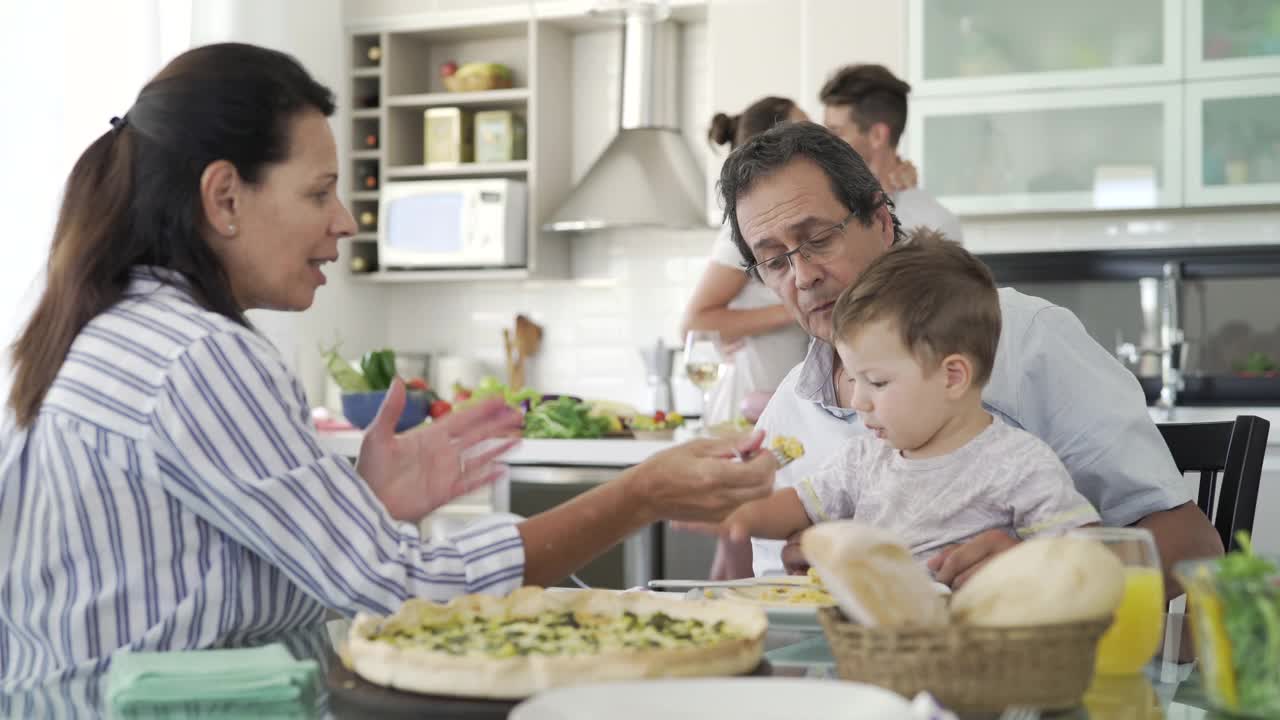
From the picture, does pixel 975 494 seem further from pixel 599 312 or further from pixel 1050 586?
pixel 599 312

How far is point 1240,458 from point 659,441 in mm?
2209

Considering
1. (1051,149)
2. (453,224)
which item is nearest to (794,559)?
(1051,149)

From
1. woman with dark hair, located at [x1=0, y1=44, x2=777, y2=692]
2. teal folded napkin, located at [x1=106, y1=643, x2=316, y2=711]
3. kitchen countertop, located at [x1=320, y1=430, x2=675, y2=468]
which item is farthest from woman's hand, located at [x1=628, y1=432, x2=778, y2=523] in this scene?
A: kitchen countertop, located at [x1=320, y1=430, x2=675, y2=468]

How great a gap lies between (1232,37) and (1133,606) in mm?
3814

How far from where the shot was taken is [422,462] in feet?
5.37

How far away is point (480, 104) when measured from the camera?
575cm

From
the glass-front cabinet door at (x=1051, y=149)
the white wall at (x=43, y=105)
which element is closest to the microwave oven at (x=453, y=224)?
the white wall at (x=43, y=105)

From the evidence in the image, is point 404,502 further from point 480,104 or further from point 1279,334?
point 480,104

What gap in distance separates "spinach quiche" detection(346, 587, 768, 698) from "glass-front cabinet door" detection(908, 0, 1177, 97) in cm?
368

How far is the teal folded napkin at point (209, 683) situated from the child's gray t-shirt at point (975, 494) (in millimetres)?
823

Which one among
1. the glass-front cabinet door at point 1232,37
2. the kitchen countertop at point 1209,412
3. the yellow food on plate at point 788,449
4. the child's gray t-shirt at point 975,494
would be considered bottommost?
the kitchen countertop at point 1209,412

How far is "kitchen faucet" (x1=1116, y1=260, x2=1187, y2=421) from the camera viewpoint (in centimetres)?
436

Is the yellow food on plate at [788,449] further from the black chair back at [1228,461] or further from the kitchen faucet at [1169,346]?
the kitchen faucet at [1169,346]

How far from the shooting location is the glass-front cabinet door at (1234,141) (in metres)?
4.35
